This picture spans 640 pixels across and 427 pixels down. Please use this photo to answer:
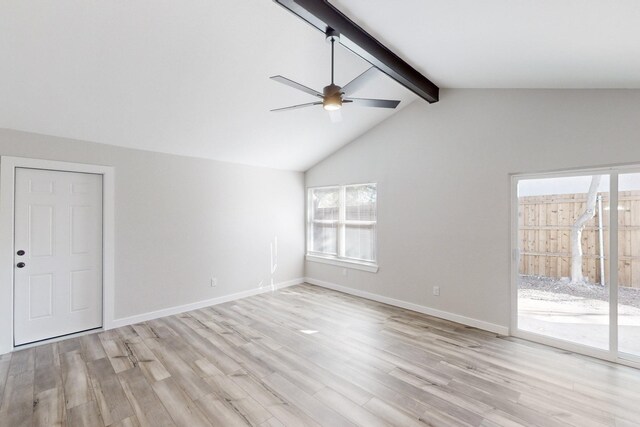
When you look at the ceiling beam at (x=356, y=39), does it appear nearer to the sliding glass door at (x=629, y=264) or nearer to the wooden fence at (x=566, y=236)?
the wooden fence at (x=566, y=236)

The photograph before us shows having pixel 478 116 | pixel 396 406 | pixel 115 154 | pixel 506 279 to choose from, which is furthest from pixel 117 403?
pixel 478 116

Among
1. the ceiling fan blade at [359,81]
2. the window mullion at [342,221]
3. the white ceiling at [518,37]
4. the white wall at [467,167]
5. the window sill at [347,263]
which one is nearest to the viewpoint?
the white ceiling at [518,37]

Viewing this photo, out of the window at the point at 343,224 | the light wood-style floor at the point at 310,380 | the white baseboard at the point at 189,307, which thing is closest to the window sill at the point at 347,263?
the window at the point at 343,224

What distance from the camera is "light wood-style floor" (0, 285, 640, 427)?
201cm

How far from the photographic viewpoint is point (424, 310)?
4.06 m

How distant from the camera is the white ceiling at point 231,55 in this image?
193cm

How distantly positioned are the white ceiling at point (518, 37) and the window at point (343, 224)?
2.45 metres

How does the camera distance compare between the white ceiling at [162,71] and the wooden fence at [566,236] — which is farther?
the wooden fence at [566,236]

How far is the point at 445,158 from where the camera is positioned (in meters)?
3.87

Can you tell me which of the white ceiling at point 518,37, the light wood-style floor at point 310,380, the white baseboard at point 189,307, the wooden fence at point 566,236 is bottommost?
the light wood-style floor at point 310,380

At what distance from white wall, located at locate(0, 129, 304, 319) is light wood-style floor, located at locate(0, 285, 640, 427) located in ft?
2.36

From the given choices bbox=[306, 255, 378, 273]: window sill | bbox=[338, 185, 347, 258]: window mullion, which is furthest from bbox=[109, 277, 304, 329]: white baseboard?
bbox=[338, 185, 347, 258]: window mullion

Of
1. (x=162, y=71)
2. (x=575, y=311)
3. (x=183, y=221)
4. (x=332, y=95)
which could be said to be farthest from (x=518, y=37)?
(x=183, y=221)

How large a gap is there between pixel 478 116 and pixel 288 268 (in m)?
4.12
